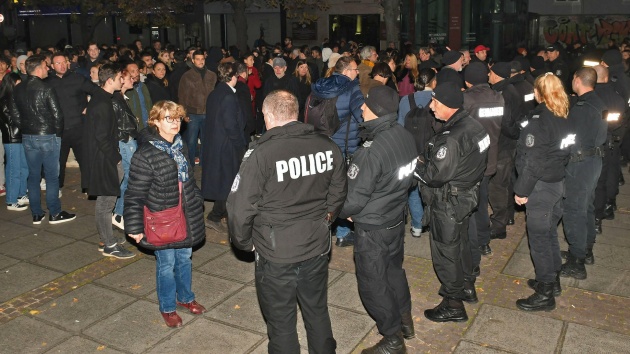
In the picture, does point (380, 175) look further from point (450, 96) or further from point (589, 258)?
point (589, 258)

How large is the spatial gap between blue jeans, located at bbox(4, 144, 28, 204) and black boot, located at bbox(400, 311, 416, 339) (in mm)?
6834

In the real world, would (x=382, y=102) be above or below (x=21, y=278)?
above

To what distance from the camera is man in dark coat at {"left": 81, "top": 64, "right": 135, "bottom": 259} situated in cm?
729

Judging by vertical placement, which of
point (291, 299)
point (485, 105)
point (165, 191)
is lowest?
point (291, 299)

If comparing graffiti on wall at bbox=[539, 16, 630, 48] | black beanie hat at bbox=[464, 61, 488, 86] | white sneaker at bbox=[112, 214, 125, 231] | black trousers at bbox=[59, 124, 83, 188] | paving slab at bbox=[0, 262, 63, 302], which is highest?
graffiti on wall at bbox=[539, 16, 630, 48]

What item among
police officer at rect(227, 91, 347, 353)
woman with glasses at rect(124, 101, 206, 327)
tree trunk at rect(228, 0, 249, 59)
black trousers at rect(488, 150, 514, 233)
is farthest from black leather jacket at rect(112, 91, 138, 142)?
tree trunk at rect(228, 0, 249, 59)

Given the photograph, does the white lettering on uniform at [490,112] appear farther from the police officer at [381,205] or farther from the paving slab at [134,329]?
the paving slab at [134,329]

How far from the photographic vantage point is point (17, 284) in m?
6.89

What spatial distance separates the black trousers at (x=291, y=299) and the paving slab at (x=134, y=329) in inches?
60.1

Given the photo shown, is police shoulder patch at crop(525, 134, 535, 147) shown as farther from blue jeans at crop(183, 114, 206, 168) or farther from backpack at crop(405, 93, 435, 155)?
blue jeans at crop(183, 114, 206, 168)

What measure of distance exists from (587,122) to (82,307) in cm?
578

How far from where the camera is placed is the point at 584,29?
29.9 m

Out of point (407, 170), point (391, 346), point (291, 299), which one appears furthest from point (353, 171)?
point (391, 346)

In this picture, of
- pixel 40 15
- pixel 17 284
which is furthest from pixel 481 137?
pixel 40 15
